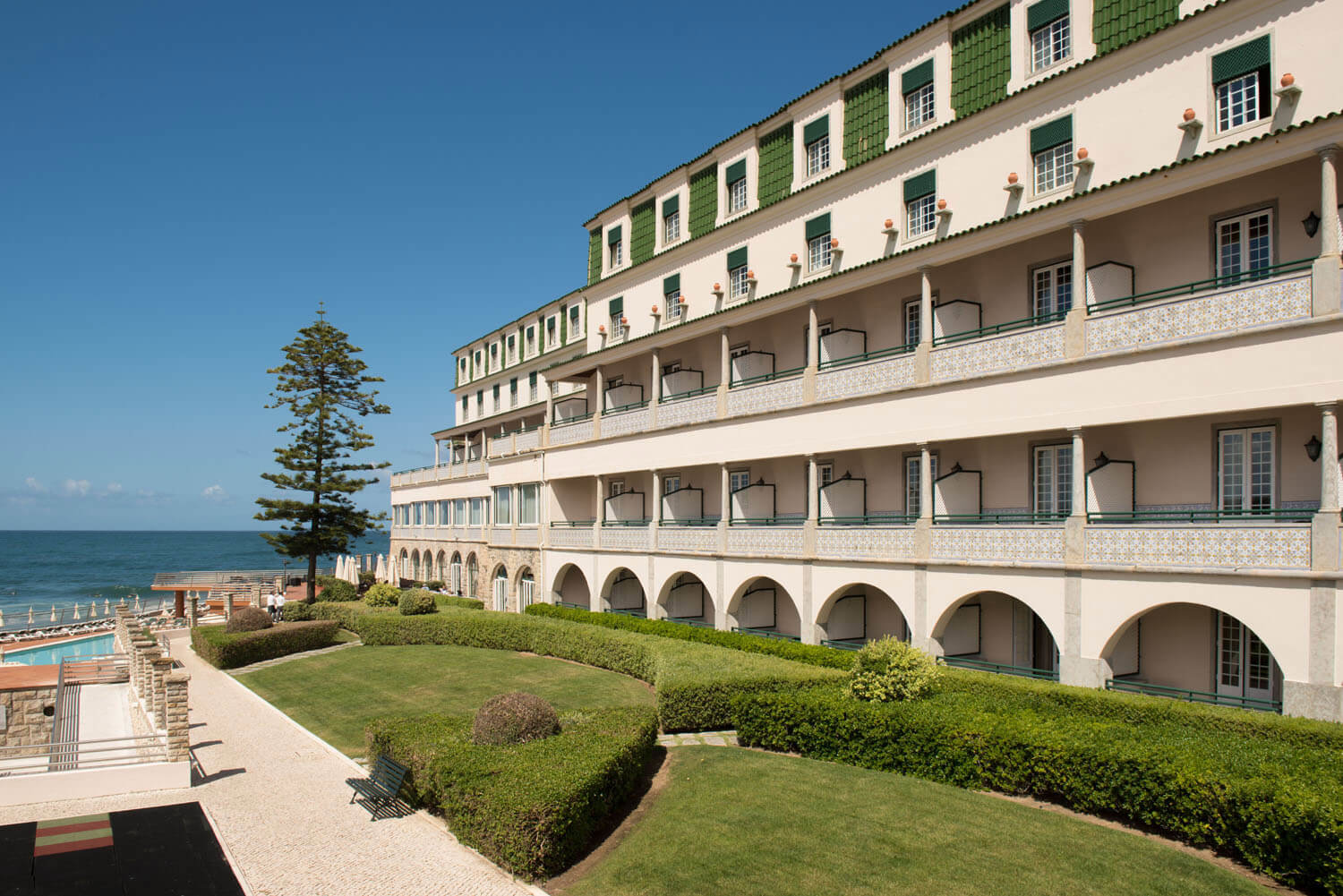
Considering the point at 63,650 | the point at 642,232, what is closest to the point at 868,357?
the point at 642,232

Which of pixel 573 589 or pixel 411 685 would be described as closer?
pixel 411 685

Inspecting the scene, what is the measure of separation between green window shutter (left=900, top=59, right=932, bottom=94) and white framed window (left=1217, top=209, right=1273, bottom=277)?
9043 millimetres

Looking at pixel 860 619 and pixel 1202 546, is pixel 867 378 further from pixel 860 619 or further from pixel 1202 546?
pixel 1202 546

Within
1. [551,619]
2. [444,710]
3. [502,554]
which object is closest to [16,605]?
[502,554]

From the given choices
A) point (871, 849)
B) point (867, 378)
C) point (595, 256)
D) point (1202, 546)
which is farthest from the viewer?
point (595, 256)

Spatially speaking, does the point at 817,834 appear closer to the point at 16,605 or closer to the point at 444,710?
the point at 444,710

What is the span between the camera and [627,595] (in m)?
33.7

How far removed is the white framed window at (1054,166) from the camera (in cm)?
1836

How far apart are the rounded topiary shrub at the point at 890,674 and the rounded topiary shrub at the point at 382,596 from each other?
2894 cm

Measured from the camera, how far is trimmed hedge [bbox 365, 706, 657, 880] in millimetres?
10922

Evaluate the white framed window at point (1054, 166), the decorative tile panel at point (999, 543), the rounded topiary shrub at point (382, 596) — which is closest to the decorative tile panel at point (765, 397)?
the decorative tile panel at point (999, 543)

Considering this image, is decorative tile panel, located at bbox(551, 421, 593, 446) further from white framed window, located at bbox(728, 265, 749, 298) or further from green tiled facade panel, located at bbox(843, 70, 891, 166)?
green tiled facade panel, located at bbox(843, 70, 891, 166)

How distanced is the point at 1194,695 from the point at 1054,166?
11750 mm

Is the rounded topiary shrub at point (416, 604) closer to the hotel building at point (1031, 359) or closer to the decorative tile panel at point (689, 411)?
the hotel building at point (1031, 359)
